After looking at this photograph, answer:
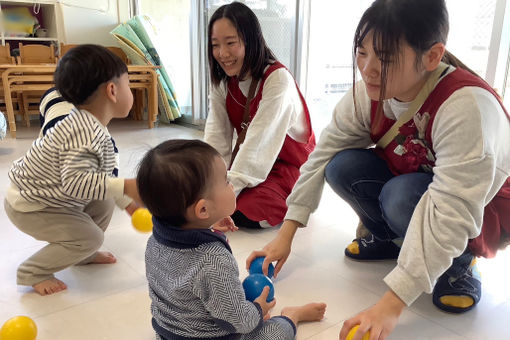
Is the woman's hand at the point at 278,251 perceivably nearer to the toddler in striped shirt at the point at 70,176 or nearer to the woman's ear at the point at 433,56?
the toddler in striped shirt at the point at 70,176

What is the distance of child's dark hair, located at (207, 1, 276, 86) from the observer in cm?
155

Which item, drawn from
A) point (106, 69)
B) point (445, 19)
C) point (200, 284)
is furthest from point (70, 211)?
point (445, 19)

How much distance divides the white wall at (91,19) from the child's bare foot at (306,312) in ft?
12.4

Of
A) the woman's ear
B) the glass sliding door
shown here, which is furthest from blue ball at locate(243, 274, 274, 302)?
the glass sliding door

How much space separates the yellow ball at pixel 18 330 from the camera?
919 mm

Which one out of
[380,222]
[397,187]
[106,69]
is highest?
[106,69]

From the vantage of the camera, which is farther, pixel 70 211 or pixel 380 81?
pixel 70 211

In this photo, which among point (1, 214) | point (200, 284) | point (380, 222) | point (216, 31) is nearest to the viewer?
point (200, 284)

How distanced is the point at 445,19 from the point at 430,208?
1.22 feet

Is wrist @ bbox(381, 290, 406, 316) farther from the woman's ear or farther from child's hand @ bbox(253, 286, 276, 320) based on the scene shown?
the woman's ear

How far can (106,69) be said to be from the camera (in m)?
1.21

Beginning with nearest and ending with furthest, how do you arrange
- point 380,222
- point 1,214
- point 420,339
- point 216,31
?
1. point 420,339
2. point 380,222
3. point 216,31
4. point 1,214

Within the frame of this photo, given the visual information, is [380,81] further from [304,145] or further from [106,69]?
[304,145]

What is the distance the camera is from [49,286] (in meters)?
1.17
